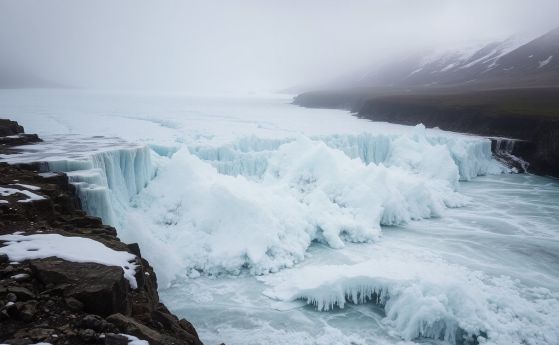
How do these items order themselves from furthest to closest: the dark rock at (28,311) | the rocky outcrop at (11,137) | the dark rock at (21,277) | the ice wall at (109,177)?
the rocky outcrop at (11,137)
the ice wall at (109,177)
the dark rock at (21,277)
the dark rock at (28,311)

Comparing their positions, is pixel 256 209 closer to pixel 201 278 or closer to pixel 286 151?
pixel 201 278

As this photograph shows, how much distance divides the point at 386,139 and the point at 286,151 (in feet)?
31.7

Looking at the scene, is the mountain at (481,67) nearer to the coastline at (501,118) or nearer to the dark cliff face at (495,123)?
the coastline at (501,118)

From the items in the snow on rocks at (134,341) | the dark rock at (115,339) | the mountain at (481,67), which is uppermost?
the mountain at (481,67)

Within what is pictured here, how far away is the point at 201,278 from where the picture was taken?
12.8 metres

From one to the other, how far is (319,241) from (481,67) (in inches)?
4493

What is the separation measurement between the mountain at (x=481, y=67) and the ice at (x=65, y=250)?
75654 millimetres

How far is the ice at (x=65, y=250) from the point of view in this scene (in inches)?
233

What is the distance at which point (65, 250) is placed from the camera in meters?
6.17

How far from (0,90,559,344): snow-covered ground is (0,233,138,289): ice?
4.42m

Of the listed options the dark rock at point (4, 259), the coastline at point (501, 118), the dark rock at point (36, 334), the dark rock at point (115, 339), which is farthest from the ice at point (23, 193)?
the coastline at point (501, 118)

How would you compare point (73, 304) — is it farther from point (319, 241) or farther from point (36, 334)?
point (319, 241)

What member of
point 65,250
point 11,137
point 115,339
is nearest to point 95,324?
point 115,339

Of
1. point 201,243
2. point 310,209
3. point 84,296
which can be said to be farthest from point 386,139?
point 84,296
